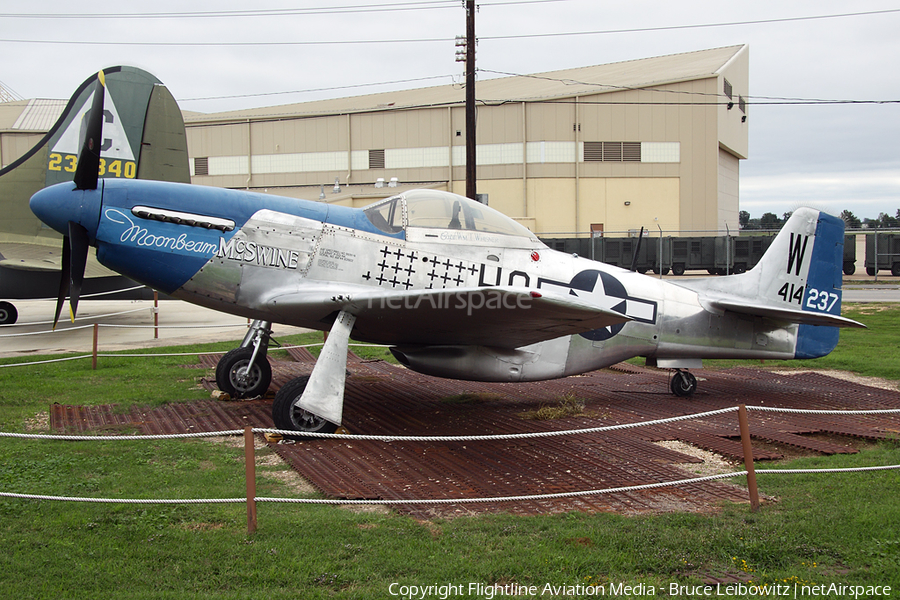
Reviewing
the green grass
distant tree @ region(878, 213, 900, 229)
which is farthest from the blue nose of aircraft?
distant tree @ region(878, 213, 900, 229)

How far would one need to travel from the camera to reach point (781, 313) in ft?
26.5

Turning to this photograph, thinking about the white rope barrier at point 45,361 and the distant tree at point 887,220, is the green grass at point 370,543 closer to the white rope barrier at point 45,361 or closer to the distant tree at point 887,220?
the white rope barrier at point 45,361

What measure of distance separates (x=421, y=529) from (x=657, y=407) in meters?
4.70

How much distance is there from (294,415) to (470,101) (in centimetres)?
1215

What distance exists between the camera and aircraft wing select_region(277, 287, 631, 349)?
211 inches

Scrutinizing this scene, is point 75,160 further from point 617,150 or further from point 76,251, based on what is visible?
point 617,150

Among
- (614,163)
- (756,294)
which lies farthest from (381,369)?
Answer: (614,163)

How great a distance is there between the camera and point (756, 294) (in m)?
8.82

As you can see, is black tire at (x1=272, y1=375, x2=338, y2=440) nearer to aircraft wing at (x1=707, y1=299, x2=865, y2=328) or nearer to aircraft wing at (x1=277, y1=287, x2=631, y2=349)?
aircraft wing at (x1=277, y1=287, x2=631, y2=349)

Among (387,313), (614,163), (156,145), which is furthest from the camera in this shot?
(614,163)

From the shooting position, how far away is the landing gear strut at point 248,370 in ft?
26.9

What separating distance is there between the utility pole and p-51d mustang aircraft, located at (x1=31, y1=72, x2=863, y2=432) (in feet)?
29.4

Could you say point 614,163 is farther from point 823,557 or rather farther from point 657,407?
point 823,557

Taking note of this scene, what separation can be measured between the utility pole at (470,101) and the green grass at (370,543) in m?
12.5
